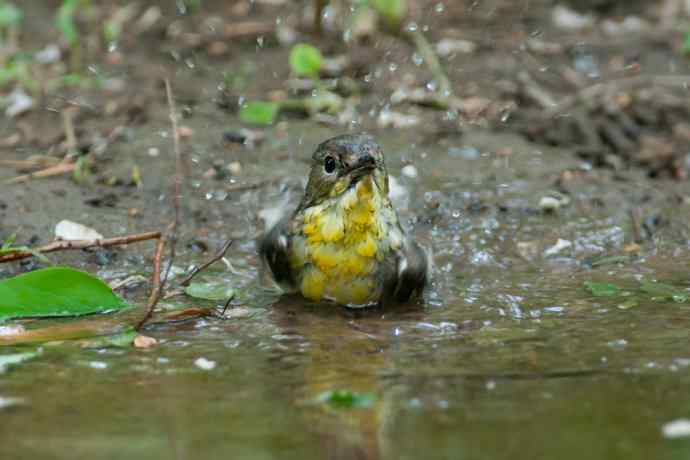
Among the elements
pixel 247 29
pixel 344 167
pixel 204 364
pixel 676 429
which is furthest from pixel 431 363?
pixel 247 29

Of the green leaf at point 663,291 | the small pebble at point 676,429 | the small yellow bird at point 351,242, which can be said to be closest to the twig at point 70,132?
the small yellow bird at point 351,242

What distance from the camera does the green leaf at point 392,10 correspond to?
25.5 ft

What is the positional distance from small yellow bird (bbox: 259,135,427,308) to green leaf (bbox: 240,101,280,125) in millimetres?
1833

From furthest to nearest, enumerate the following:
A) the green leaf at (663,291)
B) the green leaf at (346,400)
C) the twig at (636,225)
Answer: the twig at (636,225), the green leaf at (663,291), the green leaf at (346,400)

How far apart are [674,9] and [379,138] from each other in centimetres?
328

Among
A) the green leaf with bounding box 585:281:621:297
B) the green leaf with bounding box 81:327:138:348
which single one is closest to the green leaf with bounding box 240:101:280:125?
the green leaf with bounding box 585:281:621:297

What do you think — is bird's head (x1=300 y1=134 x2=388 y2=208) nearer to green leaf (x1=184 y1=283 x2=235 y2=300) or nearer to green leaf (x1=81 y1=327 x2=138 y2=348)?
green leaf (x1=184 y1=283 x2=235 y2=300)

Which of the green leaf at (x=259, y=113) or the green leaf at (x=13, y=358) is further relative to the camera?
the green leaf at (x=259, y=113)

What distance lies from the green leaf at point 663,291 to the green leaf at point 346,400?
1.98 metres

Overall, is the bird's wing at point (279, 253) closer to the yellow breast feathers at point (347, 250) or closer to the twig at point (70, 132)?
the yellow breast feathers at point (347, 250)

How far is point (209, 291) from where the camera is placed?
16.9ft

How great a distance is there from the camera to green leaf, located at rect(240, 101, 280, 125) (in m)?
7.02

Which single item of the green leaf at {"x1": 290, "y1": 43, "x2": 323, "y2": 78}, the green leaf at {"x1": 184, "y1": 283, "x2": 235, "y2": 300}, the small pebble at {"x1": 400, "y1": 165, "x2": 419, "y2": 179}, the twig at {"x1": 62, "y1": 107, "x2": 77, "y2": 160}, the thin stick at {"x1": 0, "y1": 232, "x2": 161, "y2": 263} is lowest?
the green leaf at {"x1": 184, "y1": 283, "x2": 235, "y2": 300}

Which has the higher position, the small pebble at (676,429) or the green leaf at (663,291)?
the green leaf at (663,291)
